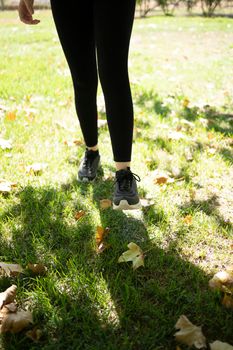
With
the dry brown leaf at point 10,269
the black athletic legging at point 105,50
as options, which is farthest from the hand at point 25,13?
the dry brown leaf at point 10,269

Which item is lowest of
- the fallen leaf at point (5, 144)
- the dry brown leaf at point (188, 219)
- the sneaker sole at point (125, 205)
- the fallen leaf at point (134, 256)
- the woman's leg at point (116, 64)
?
the dry brown leaf at point (188, 219)

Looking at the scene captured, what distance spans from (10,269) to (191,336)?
0.76m

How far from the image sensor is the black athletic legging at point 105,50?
1.45m

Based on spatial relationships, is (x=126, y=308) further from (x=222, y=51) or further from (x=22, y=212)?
(x=222, y=51)

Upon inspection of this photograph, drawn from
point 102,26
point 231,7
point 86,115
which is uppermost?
point 102,26

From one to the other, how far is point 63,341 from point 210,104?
3007 mm

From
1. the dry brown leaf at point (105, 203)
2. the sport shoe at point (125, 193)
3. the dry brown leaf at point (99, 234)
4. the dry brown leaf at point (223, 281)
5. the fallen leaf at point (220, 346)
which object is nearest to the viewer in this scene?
the fallen leaf at point (220, 346)

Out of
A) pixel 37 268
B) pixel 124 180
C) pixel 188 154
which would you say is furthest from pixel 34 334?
pixel 188 154

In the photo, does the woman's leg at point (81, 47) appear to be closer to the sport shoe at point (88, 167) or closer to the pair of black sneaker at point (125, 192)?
the sport shoe at point (88, 167)

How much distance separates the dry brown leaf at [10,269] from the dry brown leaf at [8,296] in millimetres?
98

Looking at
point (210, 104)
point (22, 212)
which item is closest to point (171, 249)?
point (22, 212)

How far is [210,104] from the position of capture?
3.63m

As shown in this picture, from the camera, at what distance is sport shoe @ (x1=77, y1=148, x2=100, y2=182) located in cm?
214

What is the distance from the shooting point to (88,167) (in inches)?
84.7
